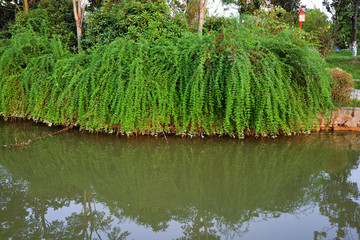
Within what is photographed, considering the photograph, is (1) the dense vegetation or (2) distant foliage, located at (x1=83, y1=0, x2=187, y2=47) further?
(2) distant foliage, located at (x1=83, y1=0, x2=187, y2=47)

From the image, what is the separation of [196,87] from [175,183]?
1784 mm

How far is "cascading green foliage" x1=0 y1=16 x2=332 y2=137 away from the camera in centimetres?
481

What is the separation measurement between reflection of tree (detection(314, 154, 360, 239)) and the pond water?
0.03 feet

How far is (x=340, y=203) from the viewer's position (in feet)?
10.3

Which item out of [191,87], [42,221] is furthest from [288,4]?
[42,221]

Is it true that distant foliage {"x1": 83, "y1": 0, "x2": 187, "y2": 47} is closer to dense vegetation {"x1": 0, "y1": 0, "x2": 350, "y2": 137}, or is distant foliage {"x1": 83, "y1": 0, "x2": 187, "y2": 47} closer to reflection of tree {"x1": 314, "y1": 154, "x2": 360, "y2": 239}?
dense vegetation {"x1": 0, "y1": 0, "x2": 350, "y2": 137}

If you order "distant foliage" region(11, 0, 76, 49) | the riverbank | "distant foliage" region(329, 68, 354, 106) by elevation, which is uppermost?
"distant foliage" region(11, 0, 76, 49)

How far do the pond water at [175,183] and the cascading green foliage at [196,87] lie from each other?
1.16 feet

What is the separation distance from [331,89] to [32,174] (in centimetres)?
534

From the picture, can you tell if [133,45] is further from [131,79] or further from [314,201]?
[314,201]

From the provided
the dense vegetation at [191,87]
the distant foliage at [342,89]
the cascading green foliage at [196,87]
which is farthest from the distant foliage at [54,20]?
the distant foliage at [342,89]

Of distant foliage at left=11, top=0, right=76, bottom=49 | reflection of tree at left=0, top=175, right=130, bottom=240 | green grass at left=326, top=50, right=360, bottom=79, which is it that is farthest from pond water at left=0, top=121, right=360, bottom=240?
green grass at left=326, top=50, right=360, bottom=79

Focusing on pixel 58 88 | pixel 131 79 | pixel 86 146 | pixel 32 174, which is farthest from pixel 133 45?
pixel 32 174

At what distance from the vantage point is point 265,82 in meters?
4.74
